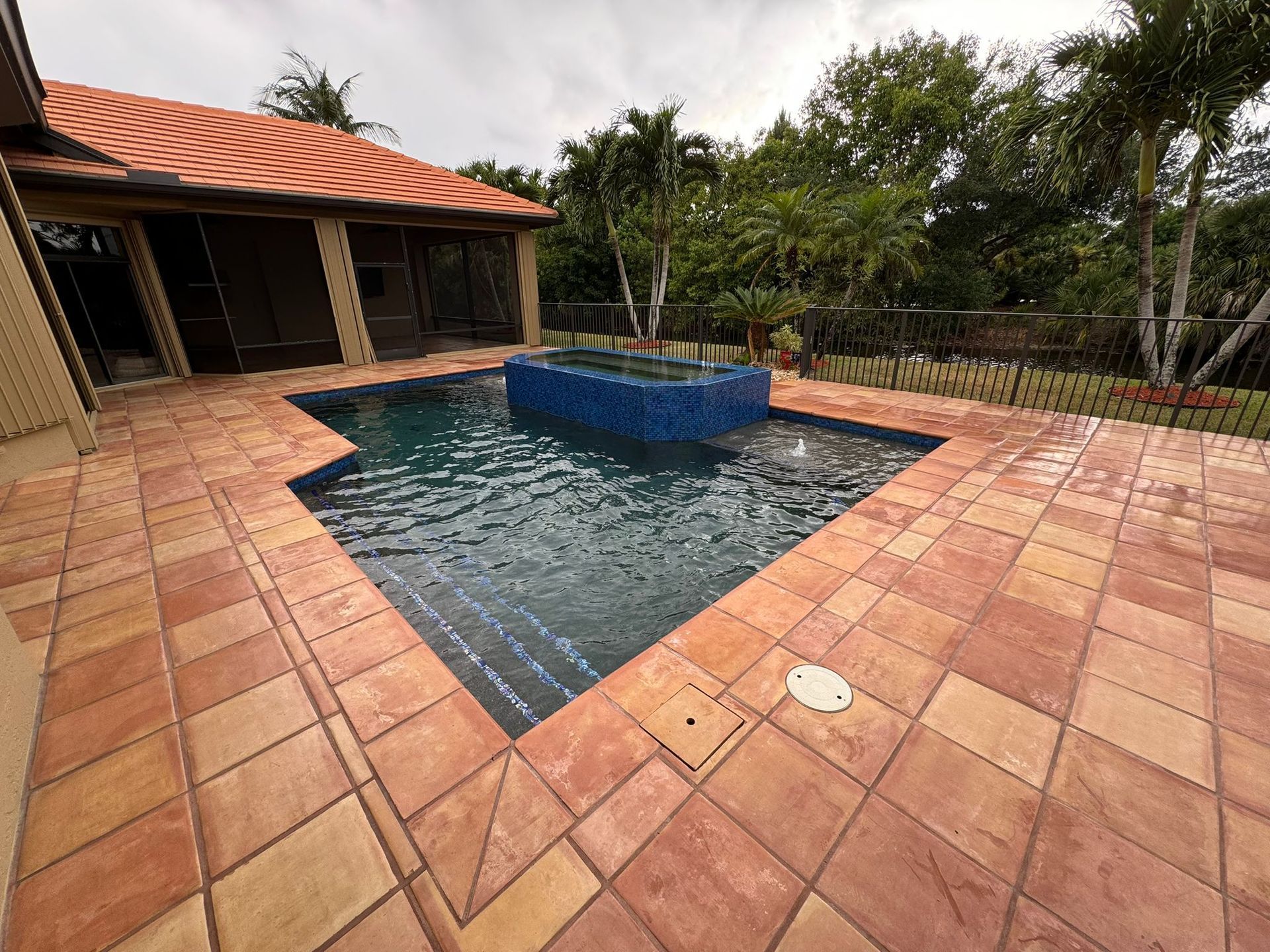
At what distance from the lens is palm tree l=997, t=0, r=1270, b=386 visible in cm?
526

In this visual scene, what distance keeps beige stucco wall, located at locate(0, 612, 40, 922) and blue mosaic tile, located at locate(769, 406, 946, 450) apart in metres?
6.01

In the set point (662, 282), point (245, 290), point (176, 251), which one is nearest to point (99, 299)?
point (176, 251)

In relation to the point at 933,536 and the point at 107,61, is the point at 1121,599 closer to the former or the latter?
the point at 933,536

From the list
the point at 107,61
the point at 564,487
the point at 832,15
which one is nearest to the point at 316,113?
the point at 107,61

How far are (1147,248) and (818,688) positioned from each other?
9168mm

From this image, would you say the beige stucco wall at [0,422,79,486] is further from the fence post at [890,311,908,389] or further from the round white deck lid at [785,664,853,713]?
the fence post at [890,311,908,389]

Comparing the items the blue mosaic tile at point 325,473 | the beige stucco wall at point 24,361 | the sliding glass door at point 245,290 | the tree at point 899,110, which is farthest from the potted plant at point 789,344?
the tree at point 899,110

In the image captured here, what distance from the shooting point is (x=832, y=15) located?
14305 millimetres

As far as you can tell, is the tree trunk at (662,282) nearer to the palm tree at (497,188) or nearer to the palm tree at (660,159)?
the palm tree at (660,159)

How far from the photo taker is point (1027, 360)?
6750 millimetres

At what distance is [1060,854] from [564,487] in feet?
11.3

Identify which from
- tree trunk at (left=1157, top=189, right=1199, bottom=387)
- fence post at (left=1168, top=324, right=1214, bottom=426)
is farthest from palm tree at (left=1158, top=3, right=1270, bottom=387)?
tree trunk at (left=1157, top=189, right=1199, bottom=387)

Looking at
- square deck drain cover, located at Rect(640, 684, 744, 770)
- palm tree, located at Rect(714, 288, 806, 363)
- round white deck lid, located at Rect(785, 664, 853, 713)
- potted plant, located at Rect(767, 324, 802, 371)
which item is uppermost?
palm tree, located at Rect(714, 288, 806, 363)

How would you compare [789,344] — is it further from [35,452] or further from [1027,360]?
[35,452]
